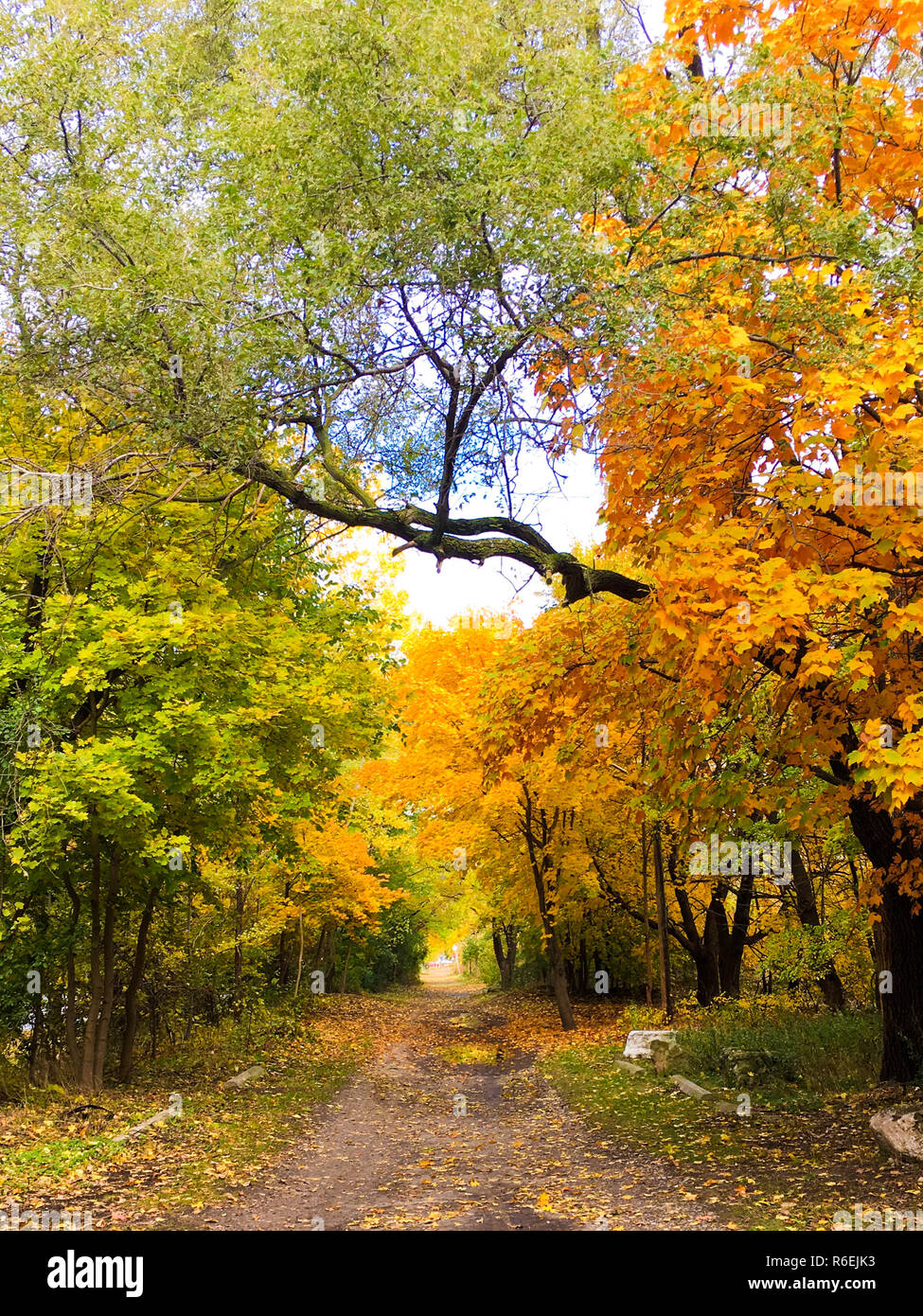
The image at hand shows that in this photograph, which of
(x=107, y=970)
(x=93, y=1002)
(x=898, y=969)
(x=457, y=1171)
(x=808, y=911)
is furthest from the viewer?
(x=808, y=911)

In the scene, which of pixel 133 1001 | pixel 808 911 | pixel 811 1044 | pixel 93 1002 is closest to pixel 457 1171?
pixel 811 1044

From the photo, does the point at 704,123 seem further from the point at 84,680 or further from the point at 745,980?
the point at 745,980

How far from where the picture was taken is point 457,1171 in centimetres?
861

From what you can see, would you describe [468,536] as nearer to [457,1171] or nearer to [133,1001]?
[457,1171]

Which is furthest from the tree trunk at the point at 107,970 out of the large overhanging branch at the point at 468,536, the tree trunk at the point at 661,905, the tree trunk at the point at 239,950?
the tree trunk at the point at 661,905

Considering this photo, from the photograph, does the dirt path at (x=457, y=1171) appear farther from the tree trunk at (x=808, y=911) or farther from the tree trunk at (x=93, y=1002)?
the tree trunk at (x=808, y=911)

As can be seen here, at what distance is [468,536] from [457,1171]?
596 centimetres

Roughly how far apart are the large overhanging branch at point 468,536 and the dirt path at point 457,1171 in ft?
16.7

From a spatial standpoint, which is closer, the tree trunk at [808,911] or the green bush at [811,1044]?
the green bush at [811,1044]

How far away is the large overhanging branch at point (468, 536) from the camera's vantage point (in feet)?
28.5

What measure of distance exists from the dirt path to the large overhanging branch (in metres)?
5.09

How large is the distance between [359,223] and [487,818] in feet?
48.9

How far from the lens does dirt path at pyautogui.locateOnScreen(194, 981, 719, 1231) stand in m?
6.81
